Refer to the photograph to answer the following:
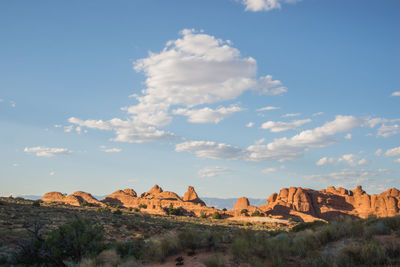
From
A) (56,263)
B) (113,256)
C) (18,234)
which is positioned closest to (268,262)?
(113,256)

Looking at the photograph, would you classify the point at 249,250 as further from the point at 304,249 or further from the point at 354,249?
the point at 354,249

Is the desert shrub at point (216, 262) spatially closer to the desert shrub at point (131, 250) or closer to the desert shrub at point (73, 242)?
the desert shrub at point (131, 250)

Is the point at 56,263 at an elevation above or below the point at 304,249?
below

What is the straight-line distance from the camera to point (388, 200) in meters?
101

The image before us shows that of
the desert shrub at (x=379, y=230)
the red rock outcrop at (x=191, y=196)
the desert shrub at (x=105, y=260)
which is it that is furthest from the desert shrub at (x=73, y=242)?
the red rock outcrop at (x=191, y=196)

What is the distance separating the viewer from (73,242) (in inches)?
460

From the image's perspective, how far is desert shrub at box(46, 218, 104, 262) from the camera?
11.6 metres

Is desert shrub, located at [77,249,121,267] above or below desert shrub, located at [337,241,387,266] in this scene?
below

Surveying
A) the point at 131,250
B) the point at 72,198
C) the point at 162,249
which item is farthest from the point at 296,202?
the point at 162,249

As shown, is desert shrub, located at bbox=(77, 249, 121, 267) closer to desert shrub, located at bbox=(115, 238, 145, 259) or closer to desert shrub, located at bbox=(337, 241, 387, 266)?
desert shrub, located at bbox=(115, 238, 145, 259)

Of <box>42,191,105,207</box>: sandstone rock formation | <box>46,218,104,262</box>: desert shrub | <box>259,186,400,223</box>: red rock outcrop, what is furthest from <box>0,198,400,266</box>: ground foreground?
<box>42,191,105,207</box>: sandstone rock formation

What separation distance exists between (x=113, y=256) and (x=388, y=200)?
11637 centimetres

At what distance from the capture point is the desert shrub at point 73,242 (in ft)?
38.1

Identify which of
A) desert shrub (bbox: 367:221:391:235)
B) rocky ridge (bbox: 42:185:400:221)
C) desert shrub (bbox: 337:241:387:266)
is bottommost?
rocky ridge (bbox: 42:185:400:221)
